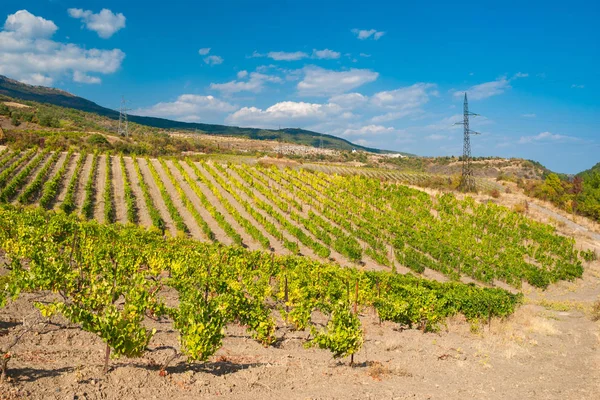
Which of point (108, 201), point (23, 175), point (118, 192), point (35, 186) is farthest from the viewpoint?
point (118, 192)

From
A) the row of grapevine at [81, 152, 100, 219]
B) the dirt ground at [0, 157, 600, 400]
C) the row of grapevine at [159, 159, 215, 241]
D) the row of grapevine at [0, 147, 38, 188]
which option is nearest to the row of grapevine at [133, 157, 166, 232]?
the row of grapevine at [159, 159, 215, 241]

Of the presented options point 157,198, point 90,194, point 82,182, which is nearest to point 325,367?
point 157,198

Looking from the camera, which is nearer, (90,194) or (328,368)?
(328,368)

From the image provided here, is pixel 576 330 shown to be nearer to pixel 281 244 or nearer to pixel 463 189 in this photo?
pixel 281 244

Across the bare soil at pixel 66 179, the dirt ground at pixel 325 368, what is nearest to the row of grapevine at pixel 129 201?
the bare soil at pixel 66 179

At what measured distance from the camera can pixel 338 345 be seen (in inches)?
387

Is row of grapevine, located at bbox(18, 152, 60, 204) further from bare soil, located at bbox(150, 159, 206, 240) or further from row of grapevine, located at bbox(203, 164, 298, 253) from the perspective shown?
row of grapevine, located at bbox(203, 164, 298, 253)

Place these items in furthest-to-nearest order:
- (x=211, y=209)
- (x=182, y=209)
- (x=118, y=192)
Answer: (x=118, y=192) < (x=182, y=209) < (x=211, y=209)

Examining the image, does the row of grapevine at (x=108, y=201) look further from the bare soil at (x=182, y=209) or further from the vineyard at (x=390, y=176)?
the vineyard at (x=390, y=176)

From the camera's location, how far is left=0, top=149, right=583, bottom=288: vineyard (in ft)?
104

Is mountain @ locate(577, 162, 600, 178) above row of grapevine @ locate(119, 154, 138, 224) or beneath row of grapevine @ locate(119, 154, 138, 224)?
above

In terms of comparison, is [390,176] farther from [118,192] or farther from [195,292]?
[195,292]

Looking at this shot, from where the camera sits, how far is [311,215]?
38.2 metres

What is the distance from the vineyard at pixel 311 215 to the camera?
31.7 m
